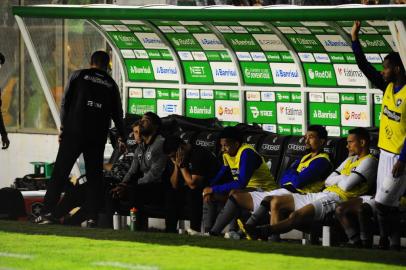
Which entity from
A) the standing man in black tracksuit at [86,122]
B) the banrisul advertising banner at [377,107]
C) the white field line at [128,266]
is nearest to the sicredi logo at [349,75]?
the banrisul advertising banner at [377,107]

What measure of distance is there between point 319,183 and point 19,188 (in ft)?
18.0

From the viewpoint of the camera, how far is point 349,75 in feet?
60.3

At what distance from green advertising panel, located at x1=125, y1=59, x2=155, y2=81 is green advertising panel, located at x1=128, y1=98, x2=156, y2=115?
25cm

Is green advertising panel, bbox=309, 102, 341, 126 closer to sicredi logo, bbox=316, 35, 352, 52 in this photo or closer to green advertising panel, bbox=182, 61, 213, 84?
sicredi logo, bbox=316, 35, 352, 52

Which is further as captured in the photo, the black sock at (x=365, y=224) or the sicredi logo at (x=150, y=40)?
the sicredi logo at (x=150, y=40)

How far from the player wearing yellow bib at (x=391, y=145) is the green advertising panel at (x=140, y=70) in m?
4.78

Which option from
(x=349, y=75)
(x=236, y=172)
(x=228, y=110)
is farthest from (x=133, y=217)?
(x=349, y=75)

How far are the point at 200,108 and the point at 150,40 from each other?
1023 mm

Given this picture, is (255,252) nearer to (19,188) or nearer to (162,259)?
(162,259)

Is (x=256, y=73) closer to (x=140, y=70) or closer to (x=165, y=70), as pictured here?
(x=165, y=70)

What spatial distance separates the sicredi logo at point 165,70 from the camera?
65.9 ft

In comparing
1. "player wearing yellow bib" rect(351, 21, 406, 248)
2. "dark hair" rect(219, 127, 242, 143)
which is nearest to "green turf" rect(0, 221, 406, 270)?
"player wearing yellow bib" rect(351, 21, 406, 248)

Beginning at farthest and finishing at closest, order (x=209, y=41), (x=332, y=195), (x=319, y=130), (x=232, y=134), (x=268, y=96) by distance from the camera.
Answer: (x=209, y=41), (x=268, y=96), (x=232, y=134), (x=319, y=130), (x=332, y=195)

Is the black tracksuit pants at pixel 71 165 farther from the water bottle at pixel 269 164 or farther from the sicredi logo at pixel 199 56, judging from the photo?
the sicredi logo at pixel 199 56
